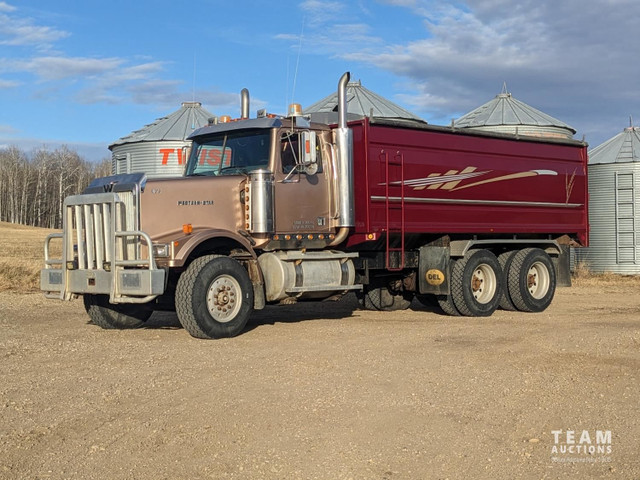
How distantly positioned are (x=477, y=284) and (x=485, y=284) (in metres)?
0.26

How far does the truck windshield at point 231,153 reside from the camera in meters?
11.0

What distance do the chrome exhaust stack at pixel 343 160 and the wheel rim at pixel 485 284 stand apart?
315 cm

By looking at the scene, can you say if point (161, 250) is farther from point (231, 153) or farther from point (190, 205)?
point (231, 153)

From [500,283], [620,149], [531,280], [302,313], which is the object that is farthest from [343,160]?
[620,149]

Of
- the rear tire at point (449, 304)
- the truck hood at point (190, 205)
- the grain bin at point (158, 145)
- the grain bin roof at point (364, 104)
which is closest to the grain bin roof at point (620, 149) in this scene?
the grain bin roof at point (364, 104)

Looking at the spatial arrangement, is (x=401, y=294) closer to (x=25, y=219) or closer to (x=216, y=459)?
(x=216, y=459)

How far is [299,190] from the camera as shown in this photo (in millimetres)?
11297

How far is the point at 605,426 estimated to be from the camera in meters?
5.78

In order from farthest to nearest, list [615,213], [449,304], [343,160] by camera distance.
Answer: [615,213] < [449,304] < [343,160]

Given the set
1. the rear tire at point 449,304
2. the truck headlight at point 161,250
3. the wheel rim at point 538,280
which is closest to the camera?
the truck headlight at point 161,250

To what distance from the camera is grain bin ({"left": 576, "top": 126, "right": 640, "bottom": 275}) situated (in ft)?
75.9

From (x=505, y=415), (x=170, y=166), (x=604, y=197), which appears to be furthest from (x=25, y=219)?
(x=505, y=415)

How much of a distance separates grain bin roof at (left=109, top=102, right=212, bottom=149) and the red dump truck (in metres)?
11.0

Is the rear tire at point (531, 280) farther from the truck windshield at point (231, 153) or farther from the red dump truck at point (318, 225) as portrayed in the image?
the truck windshield at point (231, 153)
